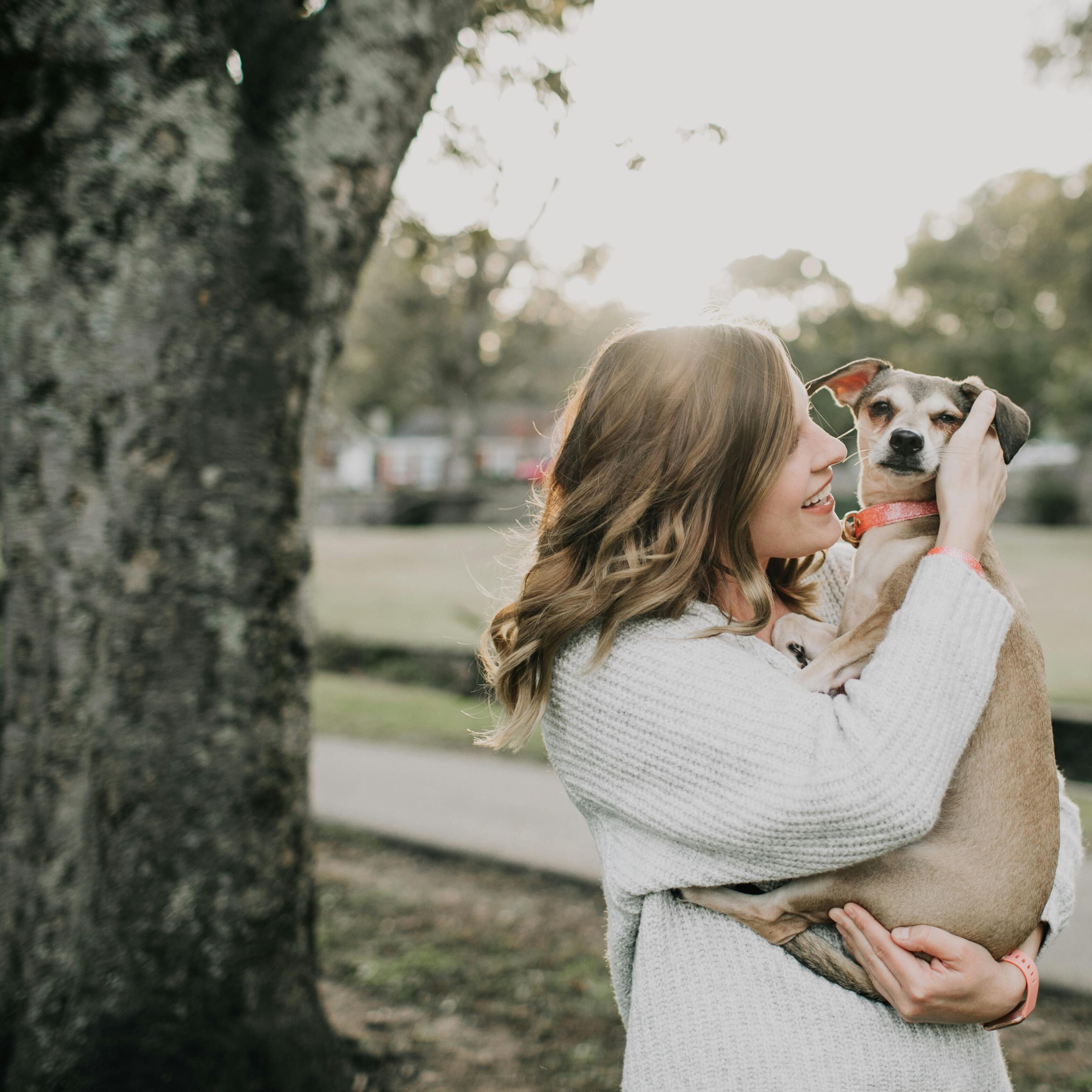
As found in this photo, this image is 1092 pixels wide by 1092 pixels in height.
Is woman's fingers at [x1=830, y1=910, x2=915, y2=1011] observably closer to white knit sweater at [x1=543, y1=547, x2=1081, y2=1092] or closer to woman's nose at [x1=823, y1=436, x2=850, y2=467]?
white knit sweater at [x1=543, y1=547, x2=1081, y2=1092]

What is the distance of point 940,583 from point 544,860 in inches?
168

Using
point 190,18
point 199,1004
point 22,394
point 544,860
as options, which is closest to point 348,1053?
point 199,1004

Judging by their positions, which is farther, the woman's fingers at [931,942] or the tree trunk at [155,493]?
the tree trunk at [155,493]

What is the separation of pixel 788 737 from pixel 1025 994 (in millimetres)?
686

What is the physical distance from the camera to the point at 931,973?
5.19 ft

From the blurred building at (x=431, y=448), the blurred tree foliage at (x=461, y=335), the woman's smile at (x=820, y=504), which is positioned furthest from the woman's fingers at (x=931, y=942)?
the blurred building at (x=431, y=448)

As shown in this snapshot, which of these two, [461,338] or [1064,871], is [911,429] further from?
[461,338]

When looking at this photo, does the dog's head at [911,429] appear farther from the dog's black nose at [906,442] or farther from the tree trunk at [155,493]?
the tree trunk at [155,493]

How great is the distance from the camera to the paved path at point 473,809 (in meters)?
4.79

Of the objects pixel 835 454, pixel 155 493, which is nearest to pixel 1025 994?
pixel 835 454

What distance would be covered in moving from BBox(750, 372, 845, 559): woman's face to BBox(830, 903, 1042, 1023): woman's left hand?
705 mm

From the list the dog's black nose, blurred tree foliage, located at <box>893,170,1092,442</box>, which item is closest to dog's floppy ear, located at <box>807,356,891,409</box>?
the dog's black nose

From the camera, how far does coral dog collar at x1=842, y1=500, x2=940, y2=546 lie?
2.29 m

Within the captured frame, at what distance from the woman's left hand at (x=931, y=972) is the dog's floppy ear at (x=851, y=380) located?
51.9 inches
